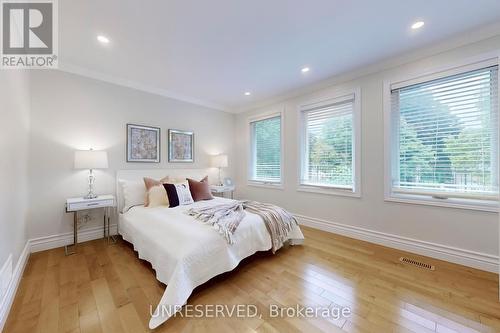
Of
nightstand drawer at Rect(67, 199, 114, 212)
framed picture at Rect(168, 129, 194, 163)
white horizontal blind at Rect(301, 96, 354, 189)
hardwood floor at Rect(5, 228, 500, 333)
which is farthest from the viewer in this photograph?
framed picture at Rect(168, 129, 194, 163)

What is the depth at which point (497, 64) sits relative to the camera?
6.71 ft

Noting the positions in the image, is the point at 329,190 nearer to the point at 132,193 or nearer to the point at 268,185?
the point at 268,185

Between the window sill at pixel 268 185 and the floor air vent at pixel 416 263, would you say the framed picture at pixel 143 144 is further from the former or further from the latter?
the floor air vent at pixel 416 263

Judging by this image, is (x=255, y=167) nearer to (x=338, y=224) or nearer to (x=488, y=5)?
(x=338, y=224)

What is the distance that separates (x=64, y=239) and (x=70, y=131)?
1.51 m

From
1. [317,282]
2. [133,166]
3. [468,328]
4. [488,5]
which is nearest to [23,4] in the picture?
[133,166]

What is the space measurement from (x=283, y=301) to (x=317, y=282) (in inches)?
18.3

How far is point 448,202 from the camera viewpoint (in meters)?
2.32

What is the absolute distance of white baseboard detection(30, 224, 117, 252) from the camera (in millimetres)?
2568

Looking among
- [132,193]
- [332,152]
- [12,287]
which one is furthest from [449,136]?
[12,287]

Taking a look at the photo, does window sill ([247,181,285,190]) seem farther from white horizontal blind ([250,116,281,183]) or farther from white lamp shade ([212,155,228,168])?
white lamp shade ([212,155,228,168])

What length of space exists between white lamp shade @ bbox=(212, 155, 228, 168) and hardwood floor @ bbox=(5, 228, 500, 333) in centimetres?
226

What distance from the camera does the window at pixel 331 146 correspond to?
3.14 meters

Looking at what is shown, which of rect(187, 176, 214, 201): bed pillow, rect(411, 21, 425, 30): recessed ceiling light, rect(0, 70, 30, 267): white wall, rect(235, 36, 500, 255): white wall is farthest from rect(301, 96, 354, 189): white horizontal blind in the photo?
rect(0, 70, 30, 267): white wall
